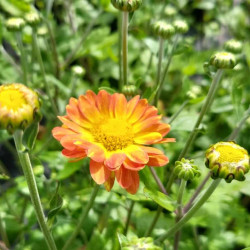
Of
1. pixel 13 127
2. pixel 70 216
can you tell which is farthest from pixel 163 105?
pixel 13 127

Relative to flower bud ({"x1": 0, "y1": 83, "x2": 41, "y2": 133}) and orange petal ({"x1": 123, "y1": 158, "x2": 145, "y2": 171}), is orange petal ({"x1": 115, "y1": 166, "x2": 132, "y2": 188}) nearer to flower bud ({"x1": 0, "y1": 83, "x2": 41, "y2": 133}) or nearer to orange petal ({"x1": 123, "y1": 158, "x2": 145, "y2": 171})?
orange petal ({"x1": 123, "y1": 158, "x2": 145, "y2": 171})

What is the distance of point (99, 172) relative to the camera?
0.74 metres

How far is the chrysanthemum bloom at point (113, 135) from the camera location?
74cm

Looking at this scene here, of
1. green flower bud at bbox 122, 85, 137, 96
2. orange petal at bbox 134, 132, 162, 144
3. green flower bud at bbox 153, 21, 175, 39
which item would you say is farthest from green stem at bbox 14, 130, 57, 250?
green flower bud at bbox 153, 21, 175, 39

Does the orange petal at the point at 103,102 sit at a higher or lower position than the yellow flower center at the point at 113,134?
higher

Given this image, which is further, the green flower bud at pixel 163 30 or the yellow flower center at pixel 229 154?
the green flower bud at pixel 163 30

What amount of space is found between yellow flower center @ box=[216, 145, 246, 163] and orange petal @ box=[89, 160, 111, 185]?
0.65 ft

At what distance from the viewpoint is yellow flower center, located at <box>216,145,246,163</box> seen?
0.70 m

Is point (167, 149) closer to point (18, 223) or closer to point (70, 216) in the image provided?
point (70, 216)

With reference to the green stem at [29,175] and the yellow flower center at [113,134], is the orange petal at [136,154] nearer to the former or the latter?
the yellow flower center at [113,134]

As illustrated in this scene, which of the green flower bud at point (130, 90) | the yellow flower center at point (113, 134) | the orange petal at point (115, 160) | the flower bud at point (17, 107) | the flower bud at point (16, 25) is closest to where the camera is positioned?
the flower bud at point (17, 107)

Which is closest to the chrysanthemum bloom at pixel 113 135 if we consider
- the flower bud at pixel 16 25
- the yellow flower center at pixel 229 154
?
the yellow flower center at pixel 229 154

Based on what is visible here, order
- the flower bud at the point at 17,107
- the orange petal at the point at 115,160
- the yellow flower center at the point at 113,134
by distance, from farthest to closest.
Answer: the yellow flower center at the point at 113,134 → the orange petal at the point at 115,160 → the flower bud at the point at 17,107

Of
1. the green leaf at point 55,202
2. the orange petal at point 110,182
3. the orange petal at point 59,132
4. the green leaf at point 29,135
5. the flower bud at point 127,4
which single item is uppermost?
the flower bud at point 127,4
